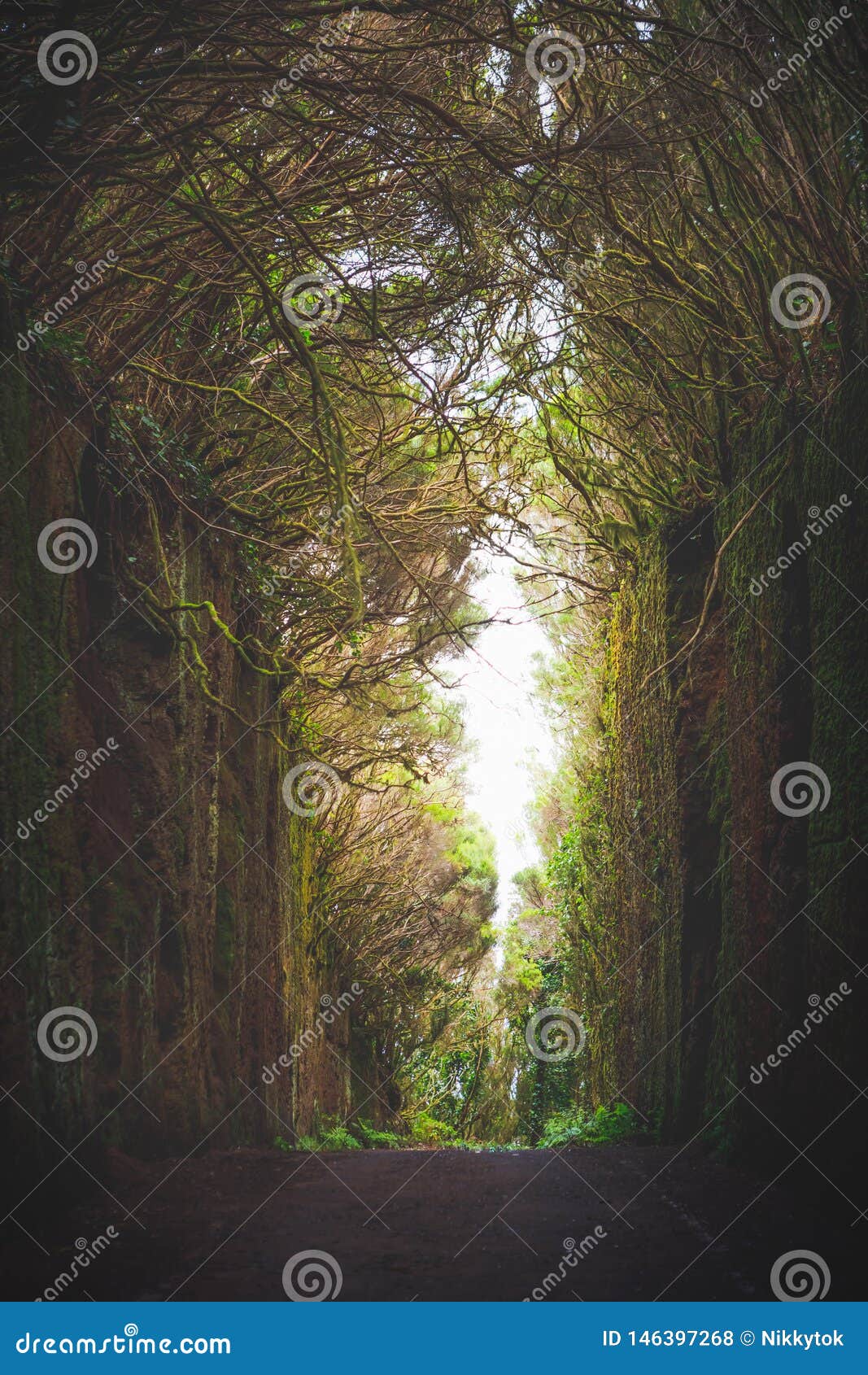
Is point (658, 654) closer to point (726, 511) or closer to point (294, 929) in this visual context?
point (726, 511)

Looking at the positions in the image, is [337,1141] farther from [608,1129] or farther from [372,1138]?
[608,1129]

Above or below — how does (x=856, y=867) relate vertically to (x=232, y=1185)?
above

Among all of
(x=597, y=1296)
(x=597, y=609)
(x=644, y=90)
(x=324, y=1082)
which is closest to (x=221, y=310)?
(x=644, y=90)

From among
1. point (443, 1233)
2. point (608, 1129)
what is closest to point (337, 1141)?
point (608, 1129)

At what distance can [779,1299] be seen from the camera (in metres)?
3.23

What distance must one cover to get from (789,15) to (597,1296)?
5.15 m

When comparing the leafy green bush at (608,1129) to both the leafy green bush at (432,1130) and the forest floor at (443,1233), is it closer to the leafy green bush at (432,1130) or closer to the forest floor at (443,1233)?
the forest floor at (443,1233)

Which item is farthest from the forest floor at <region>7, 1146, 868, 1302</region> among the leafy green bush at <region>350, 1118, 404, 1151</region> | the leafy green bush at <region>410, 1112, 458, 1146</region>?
the leafy green bush at <region>410, 1112, 458, 1146</region>

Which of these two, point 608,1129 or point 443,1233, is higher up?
point 608,1129

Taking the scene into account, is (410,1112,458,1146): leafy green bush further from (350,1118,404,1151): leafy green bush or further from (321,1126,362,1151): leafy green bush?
(321,1126,362,1151): leafy green bush

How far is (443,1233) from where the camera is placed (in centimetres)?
417

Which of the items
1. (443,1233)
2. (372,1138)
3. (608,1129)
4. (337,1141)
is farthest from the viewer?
(372,1138)

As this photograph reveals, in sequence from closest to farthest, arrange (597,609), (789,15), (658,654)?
(789,15) → (658,654) → (597,609)

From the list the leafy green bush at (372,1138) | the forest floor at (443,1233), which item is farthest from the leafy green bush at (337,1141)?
the forest floor at (443,1233)
